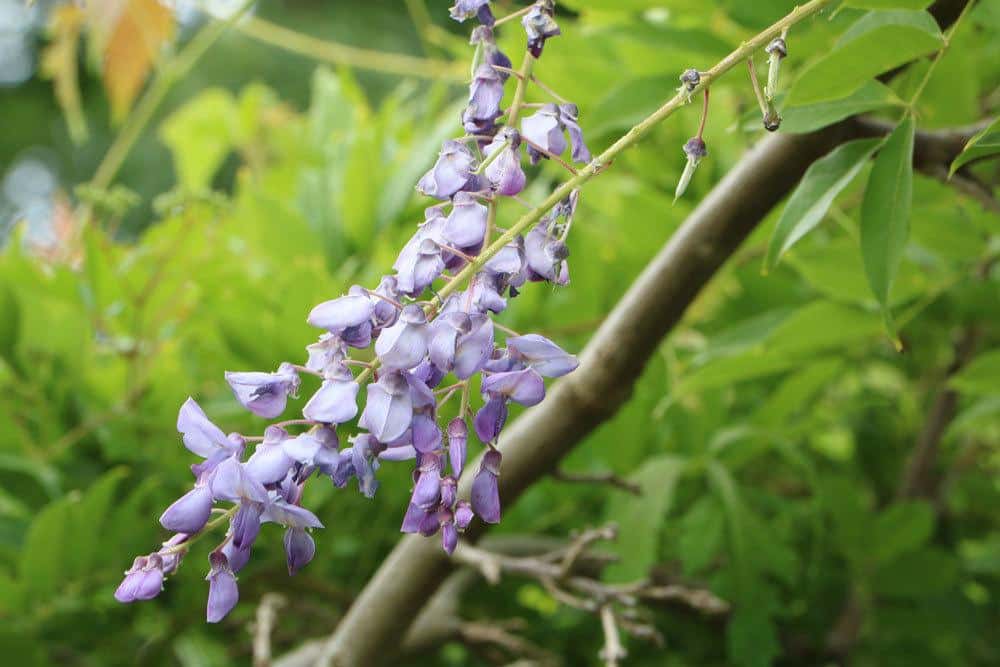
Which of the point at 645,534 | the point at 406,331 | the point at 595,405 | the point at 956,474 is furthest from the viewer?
the point at 956,474

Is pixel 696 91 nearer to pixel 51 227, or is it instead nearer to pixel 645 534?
pixel 645 534

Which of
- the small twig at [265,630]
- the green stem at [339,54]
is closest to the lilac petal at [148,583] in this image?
the small twig at [265,630]

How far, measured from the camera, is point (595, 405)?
47 cm

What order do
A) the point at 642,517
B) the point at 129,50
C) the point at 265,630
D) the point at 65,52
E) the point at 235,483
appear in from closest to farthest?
1. the point at 235,483
2. the point at 265,630
3. the point at 642,517
4. the point at 129,50
5. the point at 65,52

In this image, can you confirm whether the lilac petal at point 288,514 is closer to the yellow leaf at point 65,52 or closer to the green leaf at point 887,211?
the green leaf at point 887,211

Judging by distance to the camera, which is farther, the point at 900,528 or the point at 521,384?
the point at 900,528

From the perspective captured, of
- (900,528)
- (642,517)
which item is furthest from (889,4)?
(900,528)

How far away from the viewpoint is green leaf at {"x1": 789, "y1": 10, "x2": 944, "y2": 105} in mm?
338

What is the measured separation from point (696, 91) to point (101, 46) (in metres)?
0.66

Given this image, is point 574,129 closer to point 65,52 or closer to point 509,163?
point 509,163

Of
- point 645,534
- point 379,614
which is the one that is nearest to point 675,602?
point 645,534

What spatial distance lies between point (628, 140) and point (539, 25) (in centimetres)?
5

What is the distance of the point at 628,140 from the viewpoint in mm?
284

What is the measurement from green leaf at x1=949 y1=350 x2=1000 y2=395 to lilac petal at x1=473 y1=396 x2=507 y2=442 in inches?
14.2
